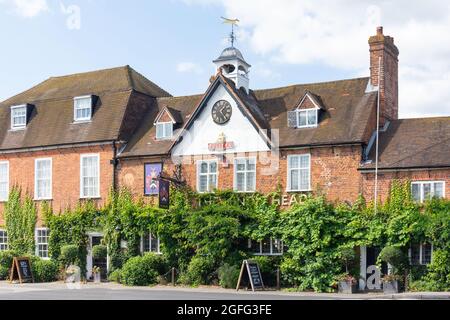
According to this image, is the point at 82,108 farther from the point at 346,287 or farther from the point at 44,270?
the point at 346,287

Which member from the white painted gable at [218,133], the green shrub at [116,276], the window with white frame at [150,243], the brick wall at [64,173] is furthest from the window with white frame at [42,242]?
the white painted gable at [218,133]

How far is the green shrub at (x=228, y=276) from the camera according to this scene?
30.7 metres

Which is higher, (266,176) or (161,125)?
(161,125)

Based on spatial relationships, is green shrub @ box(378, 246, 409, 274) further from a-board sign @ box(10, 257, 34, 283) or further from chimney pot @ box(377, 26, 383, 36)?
a-board sign @ box(10, 257, 34, 283)

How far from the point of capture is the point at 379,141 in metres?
32.2

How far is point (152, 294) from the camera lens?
92.2 ft

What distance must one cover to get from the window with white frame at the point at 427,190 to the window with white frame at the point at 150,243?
40.3 feet

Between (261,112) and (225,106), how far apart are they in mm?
2147

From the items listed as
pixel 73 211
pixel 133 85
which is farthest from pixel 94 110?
pixel 73 211

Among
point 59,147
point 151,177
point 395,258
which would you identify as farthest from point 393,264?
point 59,147

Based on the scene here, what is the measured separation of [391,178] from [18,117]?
21819 mm

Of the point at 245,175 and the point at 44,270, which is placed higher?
the point at 245,175

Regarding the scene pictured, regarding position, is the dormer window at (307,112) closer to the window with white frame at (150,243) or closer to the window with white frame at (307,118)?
the window with white frame at (307,118)

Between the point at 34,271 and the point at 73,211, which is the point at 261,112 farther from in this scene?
the point at 34,271
